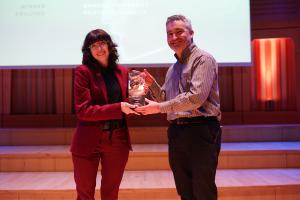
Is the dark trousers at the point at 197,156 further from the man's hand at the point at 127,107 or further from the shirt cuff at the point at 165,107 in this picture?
the man's hand at the point at 127,107

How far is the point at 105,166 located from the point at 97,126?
20 centimetres

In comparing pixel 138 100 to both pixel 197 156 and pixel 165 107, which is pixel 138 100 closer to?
pixel 165 107

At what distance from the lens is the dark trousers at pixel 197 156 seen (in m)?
1.60

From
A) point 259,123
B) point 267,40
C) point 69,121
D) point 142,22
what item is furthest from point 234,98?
point 69,121

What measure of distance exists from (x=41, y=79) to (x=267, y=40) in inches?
113

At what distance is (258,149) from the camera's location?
3.16m

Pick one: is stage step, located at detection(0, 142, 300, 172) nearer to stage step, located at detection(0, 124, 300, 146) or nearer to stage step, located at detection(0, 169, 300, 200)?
stage step, located at detection(0, 169, 300, 200)

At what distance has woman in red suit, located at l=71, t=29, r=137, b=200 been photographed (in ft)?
5.49

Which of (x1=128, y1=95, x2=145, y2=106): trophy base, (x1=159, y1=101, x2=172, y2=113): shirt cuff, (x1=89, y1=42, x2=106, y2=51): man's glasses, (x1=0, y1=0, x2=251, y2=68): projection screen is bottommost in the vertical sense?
(x1=159, y1=101, x2=172, y2=113): shirt cuff

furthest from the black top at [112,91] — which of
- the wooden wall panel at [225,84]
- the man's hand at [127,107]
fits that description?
the wooden wall panel at [225,84]

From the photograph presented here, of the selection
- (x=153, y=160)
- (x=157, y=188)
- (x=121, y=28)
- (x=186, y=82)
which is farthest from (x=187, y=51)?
(x=121, y=28)

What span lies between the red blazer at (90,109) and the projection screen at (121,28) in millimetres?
1934

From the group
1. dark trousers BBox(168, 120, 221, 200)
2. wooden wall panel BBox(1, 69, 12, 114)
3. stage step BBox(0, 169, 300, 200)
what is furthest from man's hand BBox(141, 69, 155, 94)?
wooden wall panel BBox(1, 69, 12, 114)

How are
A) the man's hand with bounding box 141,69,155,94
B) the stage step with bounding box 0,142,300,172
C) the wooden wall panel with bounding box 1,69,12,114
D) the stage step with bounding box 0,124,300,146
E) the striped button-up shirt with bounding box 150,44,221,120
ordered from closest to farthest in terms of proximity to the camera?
the striped button-up shirt with bounding box 150,44,221,120 < the man's hand with bounding box 141,69,155,94 < the stage step with bounding box 0,142,300,172 < the stage step with bounding box 0,124,300,146 < the wooden wall panel with bounding box 1,69,12,114
